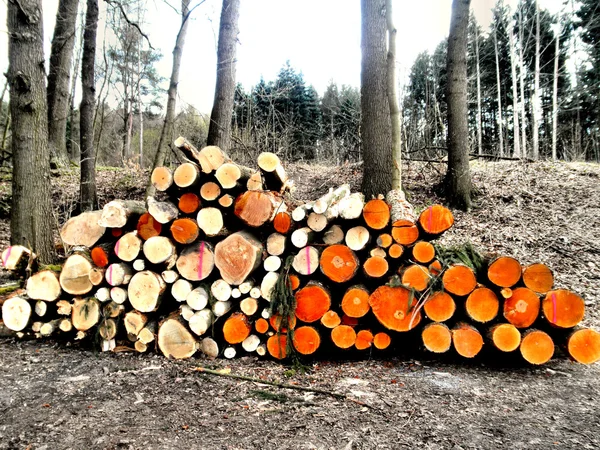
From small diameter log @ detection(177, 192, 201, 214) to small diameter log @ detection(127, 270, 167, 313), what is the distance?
61 cm

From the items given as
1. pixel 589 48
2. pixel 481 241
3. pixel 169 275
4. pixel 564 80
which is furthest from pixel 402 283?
pixel 564 80

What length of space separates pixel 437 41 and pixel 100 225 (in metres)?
26.2

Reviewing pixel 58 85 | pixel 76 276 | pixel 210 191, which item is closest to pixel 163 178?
pixel 210 191

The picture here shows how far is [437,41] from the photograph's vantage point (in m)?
23.7

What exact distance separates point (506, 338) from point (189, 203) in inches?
107

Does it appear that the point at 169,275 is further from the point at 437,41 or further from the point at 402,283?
the point at 437,41

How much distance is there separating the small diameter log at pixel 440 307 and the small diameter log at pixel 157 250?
7.05 ft

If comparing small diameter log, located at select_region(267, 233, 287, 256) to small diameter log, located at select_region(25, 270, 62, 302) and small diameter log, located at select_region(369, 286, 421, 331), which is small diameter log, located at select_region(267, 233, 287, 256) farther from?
small diameter log, located at select_region(25, 270, 62, 302)

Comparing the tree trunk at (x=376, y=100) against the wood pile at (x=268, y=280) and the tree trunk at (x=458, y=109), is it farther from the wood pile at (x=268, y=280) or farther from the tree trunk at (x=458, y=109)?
the wood pile at (x=268, y=280)

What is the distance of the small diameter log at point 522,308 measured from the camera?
2742 mm

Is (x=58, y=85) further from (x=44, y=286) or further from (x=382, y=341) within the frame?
(x=382, y=341)

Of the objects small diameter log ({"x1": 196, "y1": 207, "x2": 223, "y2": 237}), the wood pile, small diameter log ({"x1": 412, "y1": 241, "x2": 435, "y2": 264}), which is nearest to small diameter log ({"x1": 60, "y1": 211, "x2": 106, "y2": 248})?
the wood pile

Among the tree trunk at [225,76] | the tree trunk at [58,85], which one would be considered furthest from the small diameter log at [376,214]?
the tree trunk at [58,85]

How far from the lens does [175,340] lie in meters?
2.99
